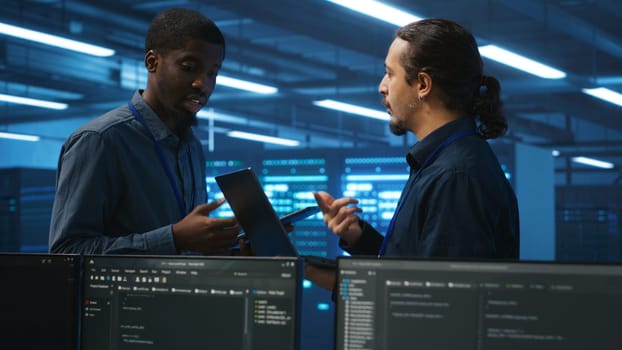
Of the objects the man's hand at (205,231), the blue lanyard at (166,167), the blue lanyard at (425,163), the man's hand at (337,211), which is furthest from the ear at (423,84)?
the blue lanyard at (166,167)

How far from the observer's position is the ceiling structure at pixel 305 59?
8.48m

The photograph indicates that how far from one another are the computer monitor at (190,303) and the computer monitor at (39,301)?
0.04m

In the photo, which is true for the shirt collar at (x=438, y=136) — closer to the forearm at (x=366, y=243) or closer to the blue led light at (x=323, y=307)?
the forearm at (x=366, y=243)

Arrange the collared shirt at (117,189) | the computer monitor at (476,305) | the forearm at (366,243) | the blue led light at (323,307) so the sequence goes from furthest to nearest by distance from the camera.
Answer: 1. the blue led light at (323,307)
2. the forearm at (366,243)
3. the collared shirt at (117,189)
4. the computer monitor at (476,305)

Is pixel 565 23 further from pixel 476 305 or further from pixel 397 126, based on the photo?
pixel 476 305

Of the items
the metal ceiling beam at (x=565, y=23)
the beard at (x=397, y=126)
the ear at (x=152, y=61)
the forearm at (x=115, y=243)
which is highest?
the metal ceiling beam at (x=565, y=23)

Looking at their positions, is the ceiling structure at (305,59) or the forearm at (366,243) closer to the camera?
the forearm at (366,243)

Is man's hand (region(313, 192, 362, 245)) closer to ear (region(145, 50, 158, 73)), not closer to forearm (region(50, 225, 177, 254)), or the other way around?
forearm (region(50, 225, 177, 254))

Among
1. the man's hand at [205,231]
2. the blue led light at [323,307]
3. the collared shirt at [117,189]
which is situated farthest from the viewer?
the blue led light at [323,307]

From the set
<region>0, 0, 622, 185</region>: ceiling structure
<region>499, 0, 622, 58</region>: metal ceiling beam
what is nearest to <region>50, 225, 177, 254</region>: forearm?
<region>0, 0, 622, 185</region>: ceiling structure

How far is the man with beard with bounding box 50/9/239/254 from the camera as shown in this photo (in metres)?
1.64

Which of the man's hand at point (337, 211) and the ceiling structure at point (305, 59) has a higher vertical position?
the ceiling structure at point (305, 59)

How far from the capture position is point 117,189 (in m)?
1.75

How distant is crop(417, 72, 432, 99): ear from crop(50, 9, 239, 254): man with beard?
528mm
